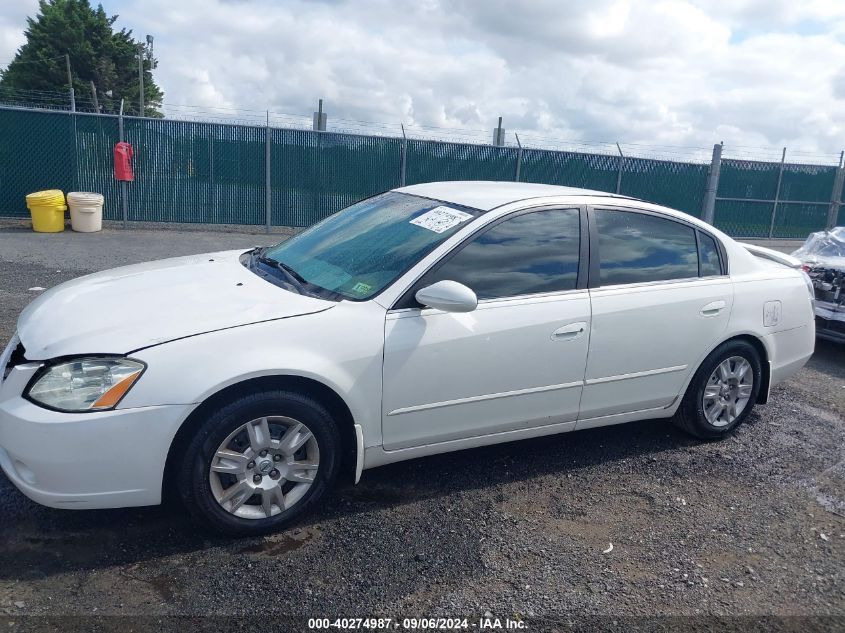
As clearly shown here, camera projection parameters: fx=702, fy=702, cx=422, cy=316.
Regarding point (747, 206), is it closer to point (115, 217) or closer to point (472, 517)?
point (115, 217)

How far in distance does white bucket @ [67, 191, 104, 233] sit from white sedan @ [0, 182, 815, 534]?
9693 millimetres

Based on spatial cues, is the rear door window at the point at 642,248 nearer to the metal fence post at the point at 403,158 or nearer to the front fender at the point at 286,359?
the front fender at the point at 286,359

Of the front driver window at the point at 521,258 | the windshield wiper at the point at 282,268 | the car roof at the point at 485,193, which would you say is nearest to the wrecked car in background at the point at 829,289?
the car roof at the point at 485,193

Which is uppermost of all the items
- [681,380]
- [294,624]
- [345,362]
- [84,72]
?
[84,72]

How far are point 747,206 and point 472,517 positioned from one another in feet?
57.4

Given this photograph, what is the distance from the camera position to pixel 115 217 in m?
13.8

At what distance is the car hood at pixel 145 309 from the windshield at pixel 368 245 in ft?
0.79

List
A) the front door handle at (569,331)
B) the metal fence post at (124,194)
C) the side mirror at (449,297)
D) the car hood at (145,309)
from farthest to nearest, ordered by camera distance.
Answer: the metal fence post at (124,194) < the front door handle at (569,331) < the side mirror at (449,297) < the car hood at (145,309)

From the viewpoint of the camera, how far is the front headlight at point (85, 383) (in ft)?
9.25

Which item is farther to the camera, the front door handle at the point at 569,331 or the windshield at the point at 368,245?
the front door handle at the point at 569,331

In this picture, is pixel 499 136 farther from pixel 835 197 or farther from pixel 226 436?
pixel 226 436

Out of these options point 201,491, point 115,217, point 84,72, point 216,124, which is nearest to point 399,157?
point 216,124

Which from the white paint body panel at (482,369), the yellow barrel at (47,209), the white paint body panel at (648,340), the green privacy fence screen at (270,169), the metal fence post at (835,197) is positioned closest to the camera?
the white paint body panel at (482,369)

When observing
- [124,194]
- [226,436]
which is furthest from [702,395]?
[124,194]
